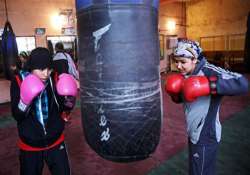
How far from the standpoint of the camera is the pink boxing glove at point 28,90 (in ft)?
4.45

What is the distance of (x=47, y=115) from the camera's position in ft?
4.96

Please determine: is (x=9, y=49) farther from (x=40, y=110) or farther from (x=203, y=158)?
(x=203, y=158)

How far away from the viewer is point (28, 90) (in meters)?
1.36

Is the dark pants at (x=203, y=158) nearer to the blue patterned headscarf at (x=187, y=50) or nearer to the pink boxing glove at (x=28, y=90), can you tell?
the blue patterned headscarf at (x=187, y=50)

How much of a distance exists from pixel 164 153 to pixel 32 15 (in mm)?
4825

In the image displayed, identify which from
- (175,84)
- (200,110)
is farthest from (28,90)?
(200,110)

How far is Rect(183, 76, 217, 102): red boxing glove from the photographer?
131 cm

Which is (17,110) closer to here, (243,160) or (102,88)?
(102,88)

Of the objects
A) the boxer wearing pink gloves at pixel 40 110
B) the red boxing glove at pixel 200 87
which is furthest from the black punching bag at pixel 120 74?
the boxer wearing pink gloves at pixel 40 110

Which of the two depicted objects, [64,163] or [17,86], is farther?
[64,163]

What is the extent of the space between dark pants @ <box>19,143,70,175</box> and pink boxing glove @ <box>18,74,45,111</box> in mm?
334

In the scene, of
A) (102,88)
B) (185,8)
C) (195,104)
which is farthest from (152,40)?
(185,8)

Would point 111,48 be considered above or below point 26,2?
below

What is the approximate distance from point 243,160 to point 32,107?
208 cm
